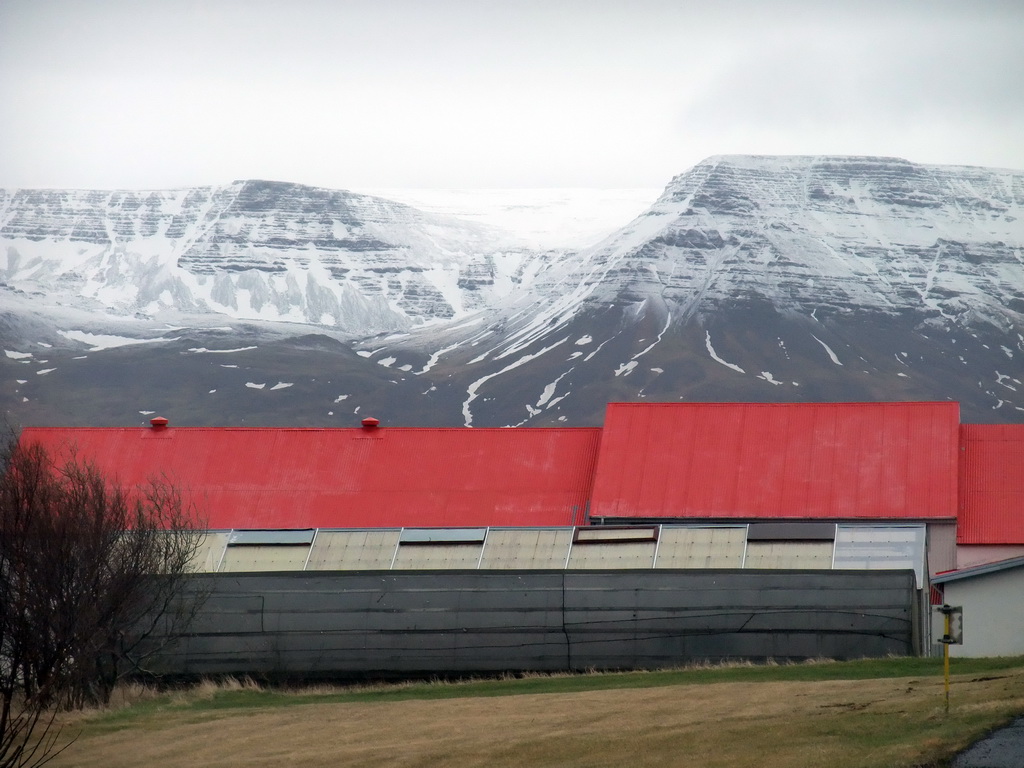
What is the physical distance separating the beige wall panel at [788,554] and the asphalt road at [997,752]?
22.3 m

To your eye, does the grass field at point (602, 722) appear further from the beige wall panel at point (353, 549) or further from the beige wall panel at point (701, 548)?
the beige wall panel at point (353, 549)

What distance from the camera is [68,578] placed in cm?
→ 4041

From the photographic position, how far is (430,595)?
48406 millimetres

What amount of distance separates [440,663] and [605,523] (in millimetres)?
Answer: 9132

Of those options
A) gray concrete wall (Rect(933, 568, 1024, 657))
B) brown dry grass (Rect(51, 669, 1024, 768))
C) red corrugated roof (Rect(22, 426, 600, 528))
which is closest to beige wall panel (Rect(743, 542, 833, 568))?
gray concrete wall (Rect(933, 568, 1024, 657))

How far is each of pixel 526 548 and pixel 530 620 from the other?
11.2ft

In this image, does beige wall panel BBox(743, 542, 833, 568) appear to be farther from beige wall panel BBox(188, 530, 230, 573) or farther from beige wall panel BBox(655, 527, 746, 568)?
beige wall panel BBox(188, 530, 230, 573)

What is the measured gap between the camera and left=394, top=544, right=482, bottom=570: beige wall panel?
5028cm

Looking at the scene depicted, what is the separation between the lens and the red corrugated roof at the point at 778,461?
53844 mm

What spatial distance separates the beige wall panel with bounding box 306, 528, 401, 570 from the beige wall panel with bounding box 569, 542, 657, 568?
6.30 m

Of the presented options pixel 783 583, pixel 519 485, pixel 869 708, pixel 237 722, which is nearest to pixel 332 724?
pixel 237 722

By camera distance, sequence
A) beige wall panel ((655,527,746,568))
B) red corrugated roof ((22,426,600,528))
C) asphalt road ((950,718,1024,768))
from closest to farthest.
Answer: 1. asphalt road ((950,718,1024,768))
2. beige wall panel ((655,527,746,568))
3. red corrugated roof ((22,426,600,528))

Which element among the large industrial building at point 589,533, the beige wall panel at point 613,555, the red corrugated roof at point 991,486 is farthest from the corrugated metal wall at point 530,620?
the red corrugated roof at point 991,486

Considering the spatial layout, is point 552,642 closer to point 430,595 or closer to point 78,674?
point 430,595
